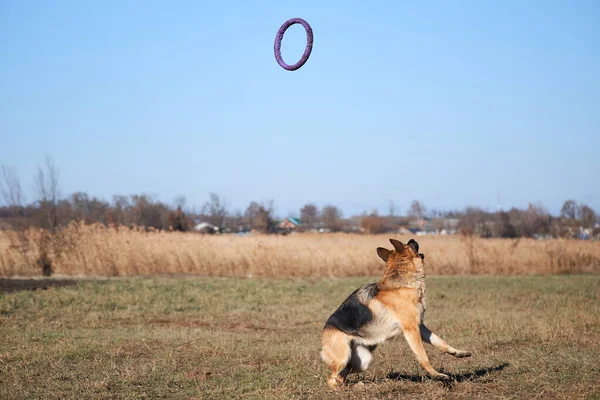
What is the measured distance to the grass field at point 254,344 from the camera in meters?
7.68

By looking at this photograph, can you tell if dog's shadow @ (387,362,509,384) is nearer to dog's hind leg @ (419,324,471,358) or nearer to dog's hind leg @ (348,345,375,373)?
dog's hind leg @ (419,324,471,358)

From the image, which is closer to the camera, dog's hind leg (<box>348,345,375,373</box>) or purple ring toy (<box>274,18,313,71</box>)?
dog's hind leg (<box>348,345,375,373</box>)

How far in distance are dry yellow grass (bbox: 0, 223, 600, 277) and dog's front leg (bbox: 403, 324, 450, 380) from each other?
17.2 m

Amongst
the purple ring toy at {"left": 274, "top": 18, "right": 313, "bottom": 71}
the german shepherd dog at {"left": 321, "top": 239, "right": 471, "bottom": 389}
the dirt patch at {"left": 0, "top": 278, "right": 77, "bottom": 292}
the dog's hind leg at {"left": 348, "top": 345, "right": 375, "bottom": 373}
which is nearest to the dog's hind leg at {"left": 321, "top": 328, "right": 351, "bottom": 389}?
the german shepherd dog at {"left": 321, "top": 239, "right": 471, "bottom": 389}

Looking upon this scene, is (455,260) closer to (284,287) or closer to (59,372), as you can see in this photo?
(284,287)

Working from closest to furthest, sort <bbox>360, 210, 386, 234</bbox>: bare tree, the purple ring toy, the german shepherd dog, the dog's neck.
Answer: the german shepherd dog
the dog's neck
the purple ring toy
<bbox>360, 210, 386, 234</bbox>: bare tree

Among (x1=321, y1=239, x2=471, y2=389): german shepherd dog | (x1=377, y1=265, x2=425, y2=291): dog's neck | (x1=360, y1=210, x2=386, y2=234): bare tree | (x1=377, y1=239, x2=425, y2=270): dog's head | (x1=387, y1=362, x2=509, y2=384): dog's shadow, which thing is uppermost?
(x1=360, y1=210, x2=386, y2=234): bare tree

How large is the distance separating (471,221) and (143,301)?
4886 centimetres

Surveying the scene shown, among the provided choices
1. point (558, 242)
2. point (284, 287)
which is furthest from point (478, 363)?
point (558, 242)

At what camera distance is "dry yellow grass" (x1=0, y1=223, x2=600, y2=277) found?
23.3 metres

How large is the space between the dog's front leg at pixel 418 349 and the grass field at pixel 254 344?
0.19m

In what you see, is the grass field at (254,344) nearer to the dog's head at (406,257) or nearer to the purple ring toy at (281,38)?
the dog's head at (406,257)

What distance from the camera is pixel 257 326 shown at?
1392cm

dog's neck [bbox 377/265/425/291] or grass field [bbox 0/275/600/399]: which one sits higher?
dog's neck [bbox 377/265/425/291]
